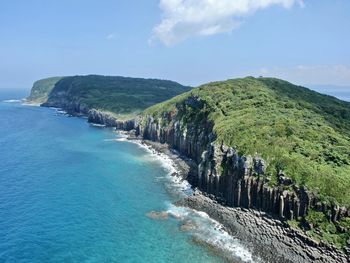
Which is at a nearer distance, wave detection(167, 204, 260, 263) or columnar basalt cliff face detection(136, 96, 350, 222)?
wave detection(167, 204, 260, 263)

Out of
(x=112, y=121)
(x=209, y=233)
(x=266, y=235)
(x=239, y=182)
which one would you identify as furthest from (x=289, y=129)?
(x=112, y=121)

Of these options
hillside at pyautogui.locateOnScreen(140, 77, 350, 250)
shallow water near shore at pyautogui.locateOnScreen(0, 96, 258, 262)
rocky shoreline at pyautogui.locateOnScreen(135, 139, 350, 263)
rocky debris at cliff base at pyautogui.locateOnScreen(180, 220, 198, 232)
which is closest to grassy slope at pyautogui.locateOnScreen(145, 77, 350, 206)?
hillside at pyautogui.locateOnScreen(140, 77, 350, 250)

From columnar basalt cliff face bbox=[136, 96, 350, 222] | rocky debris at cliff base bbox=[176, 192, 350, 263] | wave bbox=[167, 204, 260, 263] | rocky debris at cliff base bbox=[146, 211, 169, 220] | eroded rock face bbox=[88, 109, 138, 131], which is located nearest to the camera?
rocky debris at cliff base bbox=[176, 192, 350, 263]

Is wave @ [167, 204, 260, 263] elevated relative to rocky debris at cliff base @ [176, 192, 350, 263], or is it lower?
lower

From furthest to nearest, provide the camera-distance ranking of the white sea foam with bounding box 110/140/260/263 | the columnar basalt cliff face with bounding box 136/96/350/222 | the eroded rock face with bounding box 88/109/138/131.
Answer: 1. the eroded rock face with bounding box 88/109/138/131
2. the columnar basalt cliff face with bounding box 136/96/350/222
3. the white sea foam with bounding box 110/140/260/263

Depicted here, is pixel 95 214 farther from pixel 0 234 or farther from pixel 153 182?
pixel 153 182

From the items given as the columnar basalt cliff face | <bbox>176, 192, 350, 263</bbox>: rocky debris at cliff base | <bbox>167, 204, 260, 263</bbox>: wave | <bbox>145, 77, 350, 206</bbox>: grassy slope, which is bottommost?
<bbox>167, 204, 260, 263</bbox>: wave

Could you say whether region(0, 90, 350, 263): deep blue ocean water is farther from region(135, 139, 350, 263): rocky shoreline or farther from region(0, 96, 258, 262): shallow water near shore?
region(135, 139, 350, 263): rocky shoreline
